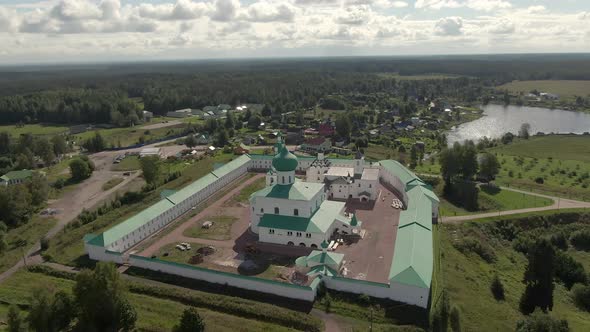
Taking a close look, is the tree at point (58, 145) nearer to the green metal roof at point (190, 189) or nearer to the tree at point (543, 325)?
the green metal roof at point (190, 189)

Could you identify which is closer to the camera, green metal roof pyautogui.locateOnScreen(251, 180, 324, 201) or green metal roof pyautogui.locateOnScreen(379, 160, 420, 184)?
green metal roof pyautogui.locateOnScreen(251, 180, 324, 201)

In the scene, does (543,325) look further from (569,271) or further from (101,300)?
(101,300)

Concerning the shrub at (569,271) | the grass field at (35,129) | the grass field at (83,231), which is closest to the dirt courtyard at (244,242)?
the grass field at (83,231)

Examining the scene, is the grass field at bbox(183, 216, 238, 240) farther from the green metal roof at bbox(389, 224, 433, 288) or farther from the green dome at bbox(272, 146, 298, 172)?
the green metal roof at bbox(389, 224, 433, 288)

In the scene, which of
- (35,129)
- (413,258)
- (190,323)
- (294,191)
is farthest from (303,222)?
(35,129)

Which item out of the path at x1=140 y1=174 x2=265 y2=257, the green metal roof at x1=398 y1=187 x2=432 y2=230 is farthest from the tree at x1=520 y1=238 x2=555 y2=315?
the path at x1=140 y1=174 x2=265 y2=257

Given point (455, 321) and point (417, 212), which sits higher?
point (417, 212)

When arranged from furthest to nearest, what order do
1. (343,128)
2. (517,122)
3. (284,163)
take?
(517,122) → (343,128) → (284,163)
